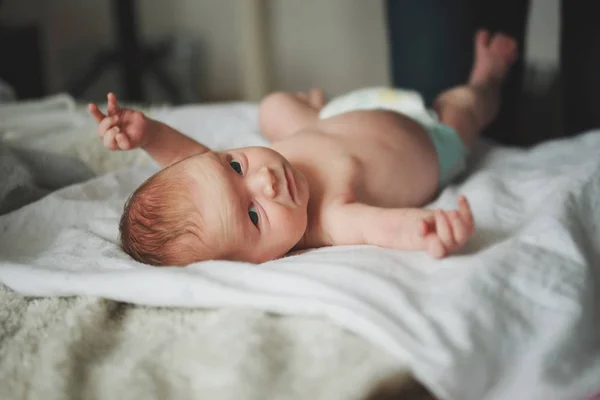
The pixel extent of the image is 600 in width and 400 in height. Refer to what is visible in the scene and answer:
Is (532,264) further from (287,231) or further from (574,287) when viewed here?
(287,231)

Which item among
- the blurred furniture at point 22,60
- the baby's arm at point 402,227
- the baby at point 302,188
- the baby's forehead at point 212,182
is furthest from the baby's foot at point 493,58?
the blurred furniture at point 22,60

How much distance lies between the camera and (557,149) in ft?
3.78

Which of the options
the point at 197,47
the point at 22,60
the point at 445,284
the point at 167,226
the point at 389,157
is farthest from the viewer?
the point at 197,47

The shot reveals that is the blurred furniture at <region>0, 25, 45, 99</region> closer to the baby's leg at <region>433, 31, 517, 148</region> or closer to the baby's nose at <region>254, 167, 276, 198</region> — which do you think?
the baby's leg at <region>433, 31, 517, 148</region>

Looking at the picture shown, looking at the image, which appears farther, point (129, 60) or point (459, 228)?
point (129, 60)

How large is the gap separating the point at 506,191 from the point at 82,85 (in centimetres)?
199

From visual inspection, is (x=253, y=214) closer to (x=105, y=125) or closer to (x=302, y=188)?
(x=302, y=188)

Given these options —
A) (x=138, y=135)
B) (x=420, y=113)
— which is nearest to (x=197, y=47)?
(x=420, y=113)

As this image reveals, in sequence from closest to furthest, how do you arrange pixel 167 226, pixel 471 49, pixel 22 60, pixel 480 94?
pixel 167 226 < pixel 480 94 < pixel 471 49 < pixel 22 60

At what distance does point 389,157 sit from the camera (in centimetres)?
95

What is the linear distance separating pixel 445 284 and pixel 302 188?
262 mm

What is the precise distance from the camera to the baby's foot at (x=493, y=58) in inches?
53.2

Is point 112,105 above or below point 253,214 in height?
above

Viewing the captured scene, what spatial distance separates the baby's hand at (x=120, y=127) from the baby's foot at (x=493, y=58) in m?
0.79
